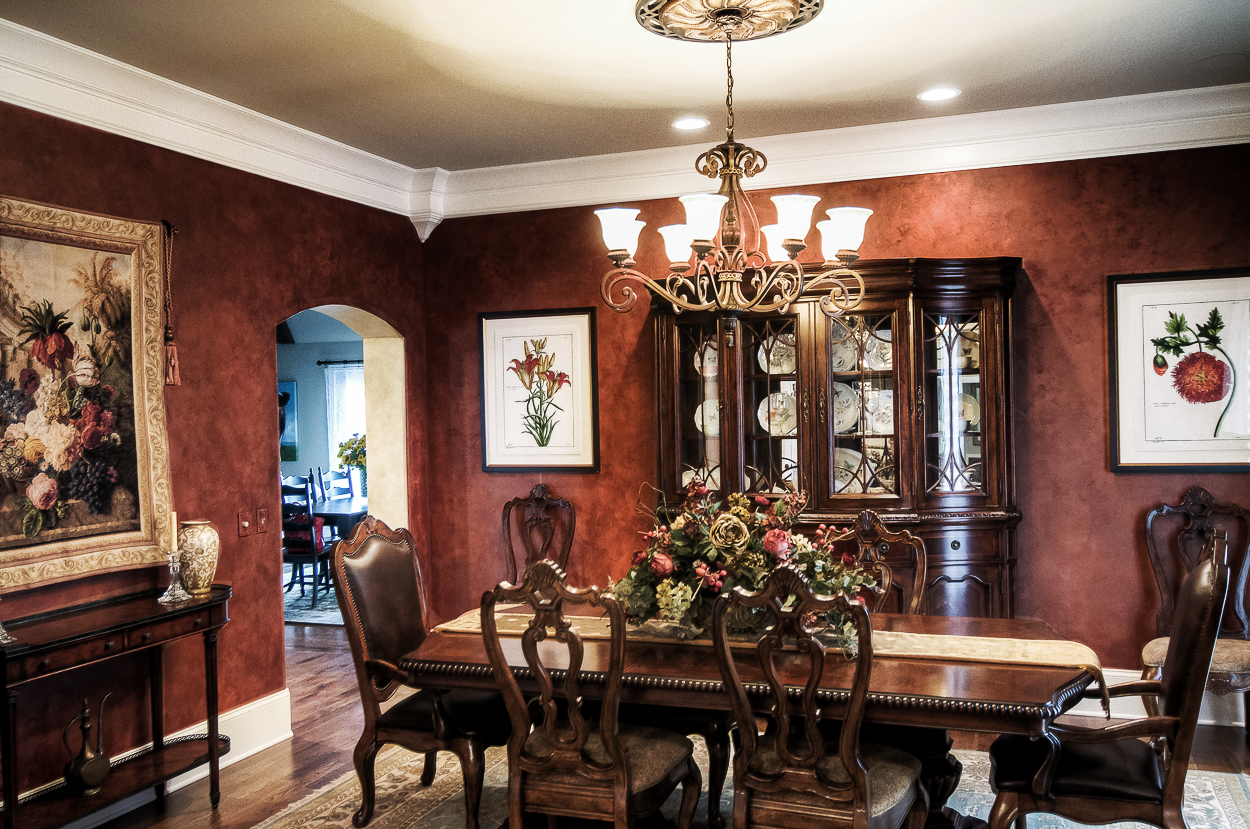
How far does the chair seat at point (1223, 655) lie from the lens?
12.0 feet

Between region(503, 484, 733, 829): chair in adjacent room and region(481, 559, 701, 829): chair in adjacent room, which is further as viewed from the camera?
region(503, 484, 733, 829): chair in adjacent room

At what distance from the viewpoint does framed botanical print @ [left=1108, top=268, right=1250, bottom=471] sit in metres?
4.16

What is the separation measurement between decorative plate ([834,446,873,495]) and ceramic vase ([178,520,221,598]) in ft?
9.01

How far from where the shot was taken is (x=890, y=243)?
4617 millimetres

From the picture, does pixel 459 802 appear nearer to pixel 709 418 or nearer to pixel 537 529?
pixel 537 529

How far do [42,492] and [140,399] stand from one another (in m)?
0.52

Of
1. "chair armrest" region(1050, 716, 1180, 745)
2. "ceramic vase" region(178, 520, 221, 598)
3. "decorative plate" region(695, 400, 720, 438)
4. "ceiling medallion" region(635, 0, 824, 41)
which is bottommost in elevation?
"chair armrest" region(1050, 716, 1180, 745)

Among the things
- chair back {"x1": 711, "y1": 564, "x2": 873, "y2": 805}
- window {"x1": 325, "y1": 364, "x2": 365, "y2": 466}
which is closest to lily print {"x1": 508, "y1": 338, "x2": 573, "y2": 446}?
chair back {"x1": 711, "y1": 564, "x2": 873, "y2": 805}

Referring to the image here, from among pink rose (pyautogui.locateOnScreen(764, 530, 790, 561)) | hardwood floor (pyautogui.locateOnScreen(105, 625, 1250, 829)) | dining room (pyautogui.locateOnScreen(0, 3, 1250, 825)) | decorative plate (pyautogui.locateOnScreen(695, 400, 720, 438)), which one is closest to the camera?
pink rose (pyautogui.locateOnScreen(764, 530, 790, 561))

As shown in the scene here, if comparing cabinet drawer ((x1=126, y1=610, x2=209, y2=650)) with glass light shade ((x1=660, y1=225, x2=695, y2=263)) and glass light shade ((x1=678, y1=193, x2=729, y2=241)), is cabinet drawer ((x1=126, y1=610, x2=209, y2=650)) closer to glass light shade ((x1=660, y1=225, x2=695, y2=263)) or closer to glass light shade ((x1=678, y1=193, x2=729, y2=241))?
glass light shade ((x1=660, y1=225, x2=695, y2=263))

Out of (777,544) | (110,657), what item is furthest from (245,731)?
(777,544)

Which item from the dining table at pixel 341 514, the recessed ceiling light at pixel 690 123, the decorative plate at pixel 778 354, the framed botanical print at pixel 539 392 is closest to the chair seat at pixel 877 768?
the decorative plate at pixel 778 354

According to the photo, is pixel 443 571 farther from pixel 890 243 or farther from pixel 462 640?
pixel 890 243

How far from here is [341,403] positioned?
1005 cm
